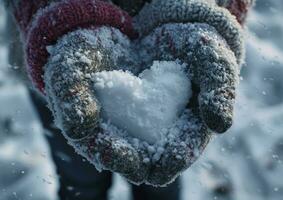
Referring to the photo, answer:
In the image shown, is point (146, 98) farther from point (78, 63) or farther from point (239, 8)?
point (239, 8)

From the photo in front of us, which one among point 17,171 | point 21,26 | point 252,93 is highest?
point 21,26

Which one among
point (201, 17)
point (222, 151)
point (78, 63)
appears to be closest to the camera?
point (78, 63)

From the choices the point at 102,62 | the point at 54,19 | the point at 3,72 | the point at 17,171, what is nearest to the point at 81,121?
the point at 102,62

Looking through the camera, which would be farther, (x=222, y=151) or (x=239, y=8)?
(x=222, y=151)

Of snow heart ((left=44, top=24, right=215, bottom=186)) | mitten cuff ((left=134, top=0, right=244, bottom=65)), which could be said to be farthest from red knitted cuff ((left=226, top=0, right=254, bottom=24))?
snow heart ((left=44, top=24, right=215, bottom=186))

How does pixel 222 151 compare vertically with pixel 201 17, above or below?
below

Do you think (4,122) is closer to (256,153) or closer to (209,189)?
(209,189)

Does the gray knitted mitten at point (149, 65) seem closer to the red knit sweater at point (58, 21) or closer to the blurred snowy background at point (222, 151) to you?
the red knit sweater at point (58, 21)

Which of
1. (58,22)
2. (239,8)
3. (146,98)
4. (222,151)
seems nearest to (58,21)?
(58,22)
